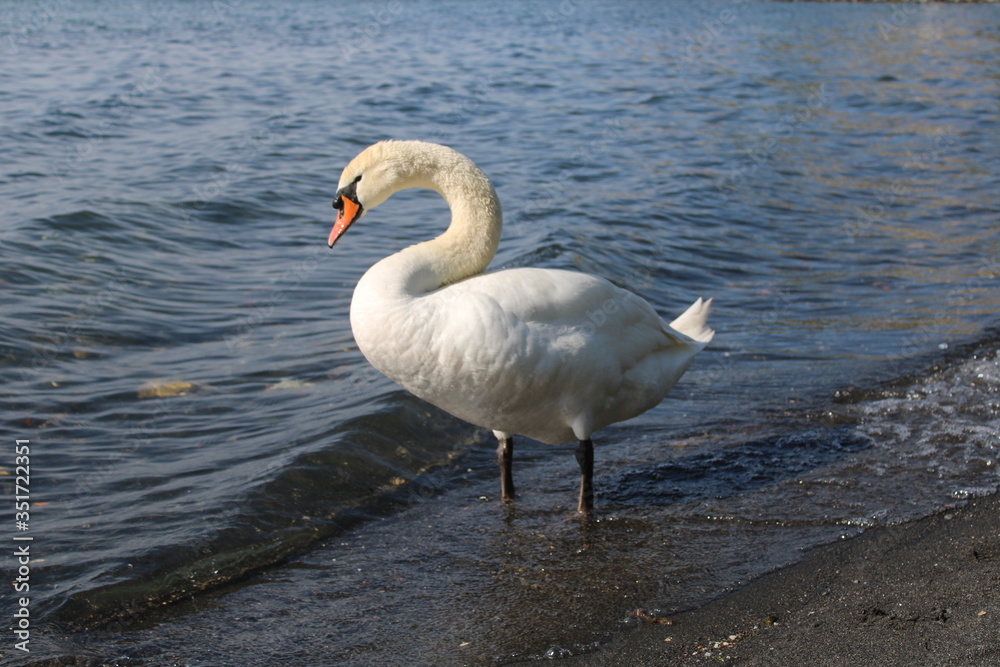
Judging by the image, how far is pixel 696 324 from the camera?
557 centimetres

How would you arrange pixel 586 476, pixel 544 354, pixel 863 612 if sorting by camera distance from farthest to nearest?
pixel 586 476, pixel 544 354, pixel 863 612

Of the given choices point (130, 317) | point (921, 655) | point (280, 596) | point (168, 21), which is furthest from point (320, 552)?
point (168, 21)

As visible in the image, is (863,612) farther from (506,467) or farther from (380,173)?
(380,173)

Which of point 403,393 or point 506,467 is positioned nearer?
point 506,467

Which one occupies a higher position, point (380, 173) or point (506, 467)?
point (380, 173)

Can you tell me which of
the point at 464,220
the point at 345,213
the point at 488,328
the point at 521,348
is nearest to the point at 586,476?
the point at 521,348

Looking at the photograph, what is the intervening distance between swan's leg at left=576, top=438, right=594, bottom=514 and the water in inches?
3.6

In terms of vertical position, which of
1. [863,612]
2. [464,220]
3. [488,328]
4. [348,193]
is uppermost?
[348,193]

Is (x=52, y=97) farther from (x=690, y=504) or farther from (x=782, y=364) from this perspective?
(x=690, y=504)

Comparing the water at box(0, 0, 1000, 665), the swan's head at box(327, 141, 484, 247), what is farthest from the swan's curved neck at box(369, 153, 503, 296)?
the water at box(0, 0, 1000, 665)

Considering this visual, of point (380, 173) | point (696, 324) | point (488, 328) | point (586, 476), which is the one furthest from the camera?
point (696, 324)

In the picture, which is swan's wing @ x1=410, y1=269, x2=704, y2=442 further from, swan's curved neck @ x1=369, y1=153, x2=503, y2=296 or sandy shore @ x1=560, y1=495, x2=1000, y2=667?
sandy shore @ x1=560, y1=495, x2=1000, y2=667

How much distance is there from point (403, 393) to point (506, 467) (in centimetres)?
146

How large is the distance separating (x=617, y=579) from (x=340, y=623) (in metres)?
1.17
